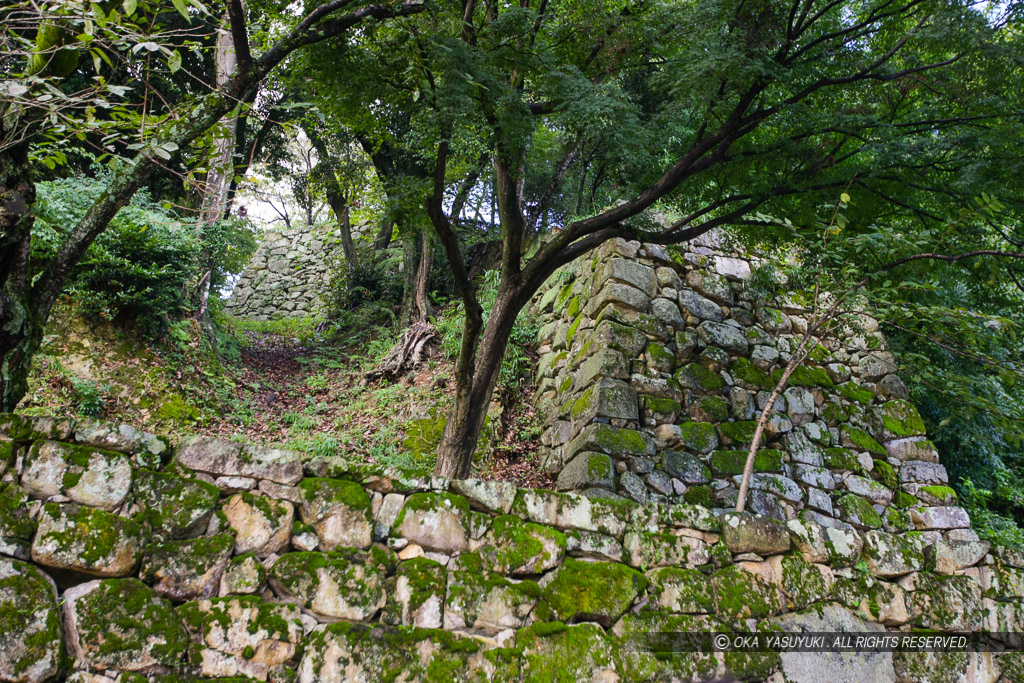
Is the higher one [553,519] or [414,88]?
[414,88]

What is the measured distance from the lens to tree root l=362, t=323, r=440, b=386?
748cm

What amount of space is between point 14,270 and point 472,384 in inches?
116

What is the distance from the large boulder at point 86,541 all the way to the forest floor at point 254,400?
347 cm

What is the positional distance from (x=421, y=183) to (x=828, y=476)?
15.0 ft

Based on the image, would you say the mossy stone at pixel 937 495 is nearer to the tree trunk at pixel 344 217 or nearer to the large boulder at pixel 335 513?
the large boulder at pixel 335 513

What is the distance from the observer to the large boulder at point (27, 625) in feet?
5.47

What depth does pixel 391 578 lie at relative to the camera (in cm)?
212

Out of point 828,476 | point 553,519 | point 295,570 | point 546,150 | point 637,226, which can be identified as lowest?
point 295,570

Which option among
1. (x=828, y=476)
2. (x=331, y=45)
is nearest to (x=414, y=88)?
(x=331, y=45)

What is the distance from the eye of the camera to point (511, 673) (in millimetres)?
2057

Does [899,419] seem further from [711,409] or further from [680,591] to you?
[680,591]

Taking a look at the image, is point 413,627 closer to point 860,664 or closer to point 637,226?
point 860,664

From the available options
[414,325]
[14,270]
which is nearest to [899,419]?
[414,325]

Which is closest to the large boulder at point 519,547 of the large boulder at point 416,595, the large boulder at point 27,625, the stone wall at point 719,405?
the large boulder at point 416,595
